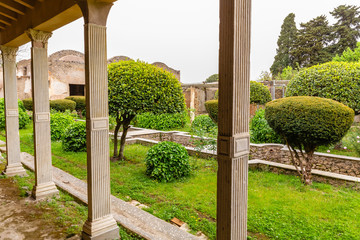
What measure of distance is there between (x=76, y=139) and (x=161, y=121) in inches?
191

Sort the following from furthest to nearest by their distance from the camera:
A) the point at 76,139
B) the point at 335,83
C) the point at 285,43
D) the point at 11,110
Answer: the point at 285,43 < the point at 76,139 < the point at 335,83 < the point at 11,110

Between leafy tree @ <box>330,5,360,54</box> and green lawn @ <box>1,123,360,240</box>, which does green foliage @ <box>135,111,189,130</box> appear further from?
leafy tree @ <box>330,5,360,54</box>

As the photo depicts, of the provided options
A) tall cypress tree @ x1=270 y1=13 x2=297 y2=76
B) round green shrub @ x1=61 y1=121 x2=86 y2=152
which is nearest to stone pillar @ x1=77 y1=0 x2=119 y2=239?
round green shrub @ x1=61 y1=121 x2=86 y2=152

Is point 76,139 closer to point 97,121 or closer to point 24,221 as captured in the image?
point 24,221

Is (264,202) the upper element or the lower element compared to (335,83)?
lower

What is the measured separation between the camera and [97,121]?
2555 mm

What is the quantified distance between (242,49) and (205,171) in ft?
12.3

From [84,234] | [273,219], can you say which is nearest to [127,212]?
[84,234]

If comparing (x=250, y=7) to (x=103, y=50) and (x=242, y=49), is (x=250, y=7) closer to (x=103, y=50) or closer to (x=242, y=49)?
(x=242, y=49)

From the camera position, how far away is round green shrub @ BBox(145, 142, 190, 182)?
4.50 metres

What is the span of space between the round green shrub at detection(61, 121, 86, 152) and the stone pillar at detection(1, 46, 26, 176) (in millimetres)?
1886

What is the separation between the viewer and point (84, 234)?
2.64 m

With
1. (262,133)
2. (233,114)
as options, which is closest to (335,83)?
(262,133)

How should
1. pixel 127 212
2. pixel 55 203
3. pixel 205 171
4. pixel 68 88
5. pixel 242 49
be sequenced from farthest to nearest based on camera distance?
pixel 68 88 → pixel 205 171 → pixel 55 203 → pixel 127 212 → pixel 242 49
